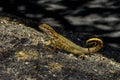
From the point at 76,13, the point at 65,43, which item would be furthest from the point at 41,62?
the point at 76,13

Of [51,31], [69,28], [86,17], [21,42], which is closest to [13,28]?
[21,42]

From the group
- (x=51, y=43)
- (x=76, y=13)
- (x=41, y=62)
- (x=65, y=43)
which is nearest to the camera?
(x=41, y=62)

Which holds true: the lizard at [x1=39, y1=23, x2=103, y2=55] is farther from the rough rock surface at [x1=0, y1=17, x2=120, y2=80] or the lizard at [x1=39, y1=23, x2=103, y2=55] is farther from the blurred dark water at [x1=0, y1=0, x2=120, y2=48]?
the blurred dark water at [x1=0, y1=0, x2=120, y2=48]

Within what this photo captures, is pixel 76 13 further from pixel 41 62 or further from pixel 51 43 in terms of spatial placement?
pixel 41 62

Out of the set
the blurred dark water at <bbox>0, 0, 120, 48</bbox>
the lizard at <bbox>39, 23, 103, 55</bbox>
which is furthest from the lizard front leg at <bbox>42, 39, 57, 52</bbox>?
the blurred dark water at <bbox>0, 0, 120, 48</bbox>

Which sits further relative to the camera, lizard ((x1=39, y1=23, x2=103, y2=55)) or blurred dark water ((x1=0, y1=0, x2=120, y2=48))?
blurred dark water ((x1=0, y1=0, x2=120, y2=48))

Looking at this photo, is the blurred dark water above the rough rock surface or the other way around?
→ above
